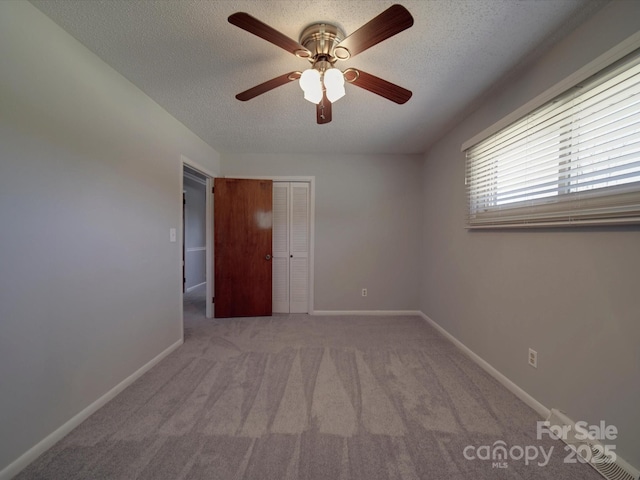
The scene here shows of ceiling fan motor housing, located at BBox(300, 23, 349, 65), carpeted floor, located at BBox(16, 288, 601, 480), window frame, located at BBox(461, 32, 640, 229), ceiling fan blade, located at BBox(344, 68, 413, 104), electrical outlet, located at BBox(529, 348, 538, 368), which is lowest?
carpeted floor, located at BBox(16, 288, 601, 480)

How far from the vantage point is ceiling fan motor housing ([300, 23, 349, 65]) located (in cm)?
131

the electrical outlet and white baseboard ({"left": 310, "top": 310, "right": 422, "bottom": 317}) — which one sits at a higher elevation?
the electrical outlet

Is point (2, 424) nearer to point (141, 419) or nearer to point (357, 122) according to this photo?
point (141, 419)

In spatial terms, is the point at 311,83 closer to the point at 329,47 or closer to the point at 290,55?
the point at 329,47

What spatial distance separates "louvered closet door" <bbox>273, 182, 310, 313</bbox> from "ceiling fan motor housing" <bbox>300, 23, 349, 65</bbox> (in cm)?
217

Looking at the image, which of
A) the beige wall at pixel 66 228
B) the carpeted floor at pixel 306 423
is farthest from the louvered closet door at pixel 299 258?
the beige wall at pixel 66 228

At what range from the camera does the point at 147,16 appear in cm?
127

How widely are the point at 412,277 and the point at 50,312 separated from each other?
3.68 m

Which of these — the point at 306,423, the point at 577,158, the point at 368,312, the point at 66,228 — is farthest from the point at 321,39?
the point at 368,312

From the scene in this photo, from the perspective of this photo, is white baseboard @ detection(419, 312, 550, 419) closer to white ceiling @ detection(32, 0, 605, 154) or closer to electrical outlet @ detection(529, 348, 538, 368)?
electrical outlet @ detection(529, 348, 538, 368)

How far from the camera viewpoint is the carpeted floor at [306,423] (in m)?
1.17

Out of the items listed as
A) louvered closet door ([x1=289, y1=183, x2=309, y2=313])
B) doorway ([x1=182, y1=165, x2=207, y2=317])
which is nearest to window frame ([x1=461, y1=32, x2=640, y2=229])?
louvered closet door ([x1=289, y1=183, x2=309, y2=313])

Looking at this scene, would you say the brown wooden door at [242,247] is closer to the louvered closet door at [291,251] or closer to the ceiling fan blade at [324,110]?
the louvered closet door at [291,251]

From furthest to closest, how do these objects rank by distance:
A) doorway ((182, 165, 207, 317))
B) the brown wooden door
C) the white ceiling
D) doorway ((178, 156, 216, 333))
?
doorway ((182, 165, 207, 317)), doorway ((178, 156, 216, 333)), the brown wooden door, the white ceiling
